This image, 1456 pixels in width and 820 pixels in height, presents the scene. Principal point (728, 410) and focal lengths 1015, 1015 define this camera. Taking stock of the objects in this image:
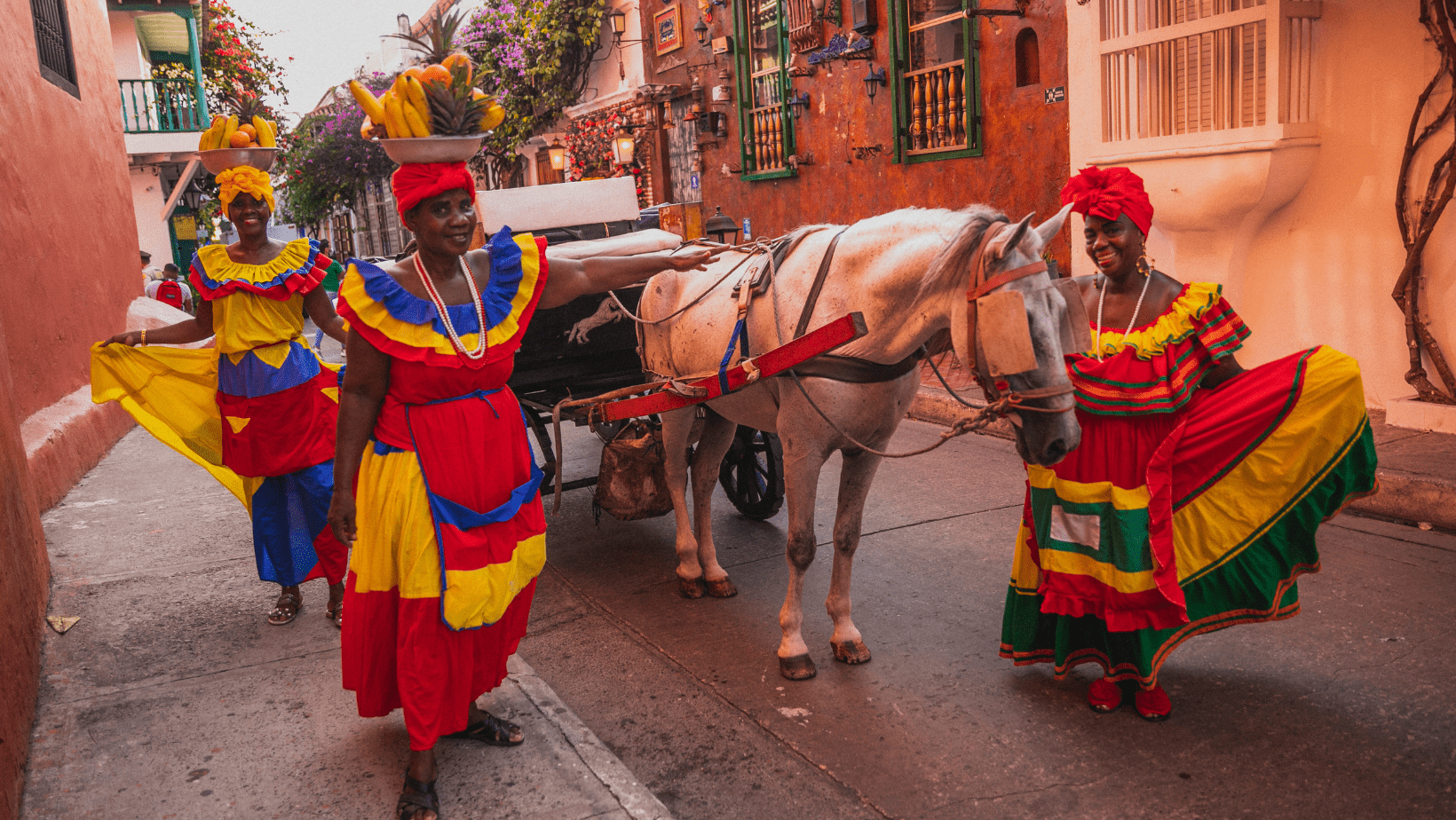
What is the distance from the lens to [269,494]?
15.1 ft

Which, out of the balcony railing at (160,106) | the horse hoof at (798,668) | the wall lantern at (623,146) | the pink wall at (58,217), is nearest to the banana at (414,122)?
the horse hoof at (798,668)

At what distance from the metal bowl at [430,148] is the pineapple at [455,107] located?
0.03 m

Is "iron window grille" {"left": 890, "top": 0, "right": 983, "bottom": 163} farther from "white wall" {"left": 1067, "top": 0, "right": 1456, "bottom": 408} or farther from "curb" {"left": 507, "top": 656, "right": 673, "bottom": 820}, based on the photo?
"curb" {"left": 507, "top": 656, "right": 673, "bottom": 820}

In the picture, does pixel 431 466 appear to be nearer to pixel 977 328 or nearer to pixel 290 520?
pixel 977 328

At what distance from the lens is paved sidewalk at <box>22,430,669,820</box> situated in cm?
307

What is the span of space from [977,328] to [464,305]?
1.55 m

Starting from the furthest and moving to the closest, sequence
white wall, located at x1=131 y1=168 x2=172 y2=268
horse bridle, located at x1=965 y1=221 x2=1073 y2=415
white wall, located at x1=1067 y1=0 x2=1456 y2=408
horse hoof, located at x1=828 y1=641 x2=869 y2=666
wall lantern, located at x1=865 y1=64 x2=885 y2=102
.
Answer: white wall, located at x1=131 y1=168 x2=172 y2=268 < wall lantern, located at x1=865 y1=64 x2=885 y2=102 < white wall, located at x1=1067 y1=0 x2=1456 y2=408 < horse hoof, located at x1=828 y1=641 x2=869 y2=666 < horse bridle, located at x1=965 y1=221 x2=1073 y2=415

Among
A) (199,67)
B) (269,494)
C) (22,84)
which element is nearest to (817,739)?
(269,494)

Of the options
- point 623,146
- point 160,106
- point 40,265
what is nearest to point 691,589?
point 40,265

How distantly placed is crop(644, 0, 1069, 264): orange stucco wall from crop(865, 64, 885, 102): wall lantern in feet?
0.31

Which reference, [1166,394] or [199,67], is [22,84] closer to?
[1166,394]

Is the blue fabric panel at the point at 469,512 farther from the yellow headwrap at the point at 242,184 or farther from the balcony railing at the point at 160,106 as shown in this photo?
the balcony railing at the point at 160,106

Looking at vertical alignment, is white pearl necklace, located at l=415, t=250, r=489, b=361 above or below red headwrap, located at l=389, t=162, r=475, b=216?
below

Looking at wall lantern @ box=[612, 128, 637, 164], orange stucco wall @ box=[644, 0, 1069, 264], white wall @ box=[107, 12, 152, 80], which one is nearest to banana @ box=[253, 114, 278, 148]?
orange stucco wall @ box=[644, 0, 1069, 264]
